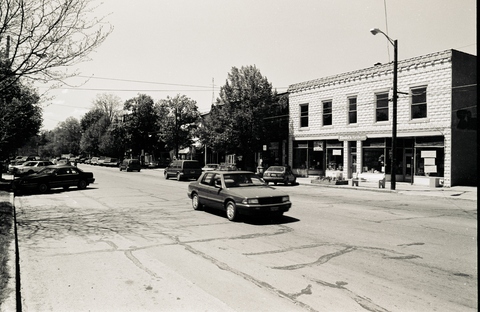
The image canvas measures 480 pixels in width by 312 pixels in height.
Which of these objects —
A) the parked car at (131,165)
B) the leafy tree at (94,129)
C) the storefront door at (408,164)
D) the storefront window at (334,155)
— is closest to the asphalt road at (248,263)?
the storefront door at (408,164)

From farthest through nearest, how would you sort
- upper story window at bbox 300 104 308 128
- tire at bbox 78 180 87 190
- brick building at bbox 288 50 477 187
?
1. upper story window at bbox 300 104 308 128
2. brick building at bbox 288 50 477 187
3. tire at bbox 78 180 87 190

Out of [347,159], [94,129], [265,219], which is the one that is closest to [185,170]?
[347,159]

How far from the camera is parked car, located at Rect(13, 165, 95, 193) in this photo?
777 inches

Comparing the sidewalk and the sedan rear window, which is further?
the sedan rear window

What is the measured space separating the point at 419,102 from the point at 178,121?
33279mm

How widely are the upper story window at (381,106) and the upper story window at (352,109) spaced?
2.01 m

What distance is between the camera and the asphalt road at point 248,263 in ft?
15.5

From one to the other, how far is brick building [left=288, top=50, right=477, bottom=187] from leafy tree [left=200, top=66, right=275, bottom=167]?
113 inches

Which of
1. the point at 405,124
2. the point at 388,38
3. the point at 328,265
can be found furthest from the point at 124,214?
the point at 405,124

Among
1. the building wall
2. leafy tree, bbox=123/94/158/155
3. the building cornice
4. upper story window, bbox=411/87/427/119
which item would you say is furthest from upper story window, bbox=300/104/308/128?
leafy tree, bbox=123/94/158/155

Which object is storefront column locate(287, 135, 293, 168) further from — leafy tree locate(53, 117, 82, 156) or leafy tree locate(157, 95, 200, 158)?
leafy tree locate(53, 117, 82, 156)

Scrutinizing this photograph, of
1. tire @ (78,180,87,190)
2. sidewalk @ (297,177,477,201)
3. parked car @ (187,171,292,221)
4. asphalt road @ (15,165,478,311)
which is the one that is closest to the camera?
asphalt road @ (15,165,478,311)

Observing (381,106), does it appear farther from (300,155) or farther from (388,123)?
(300,155)

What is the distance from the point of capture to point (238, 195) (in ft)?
33.8
